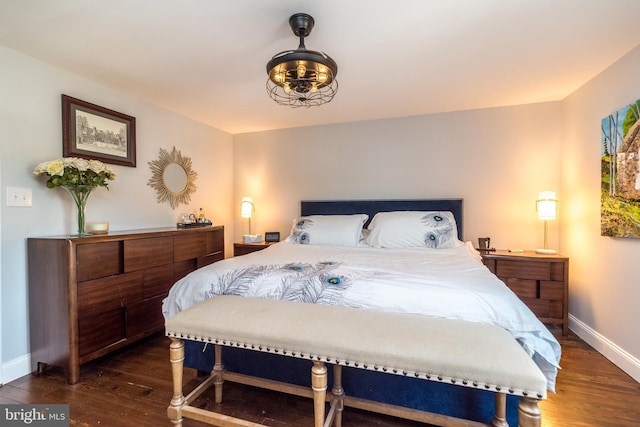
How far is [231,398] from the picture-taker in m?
1.68

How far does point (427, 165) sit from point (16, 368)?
3.86 meters

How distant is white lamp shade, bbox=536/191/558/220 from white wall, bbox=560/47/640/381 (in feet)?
0.51

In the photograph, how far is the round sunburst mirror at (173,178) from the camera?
295 centimetres

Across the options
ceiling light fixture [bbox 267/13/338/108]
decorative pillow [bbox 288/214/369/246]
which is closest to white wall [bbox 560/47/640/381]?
decorative pillow [bbox 288/214/369/246]

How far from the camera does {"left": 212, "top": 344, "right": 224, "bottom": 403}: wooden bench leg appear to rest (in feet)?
5.34

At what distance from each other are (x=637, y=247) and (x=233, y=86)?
3224 millimetres

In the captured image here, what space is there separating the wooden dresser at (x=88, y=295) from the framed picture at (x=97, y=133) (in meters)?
0.77

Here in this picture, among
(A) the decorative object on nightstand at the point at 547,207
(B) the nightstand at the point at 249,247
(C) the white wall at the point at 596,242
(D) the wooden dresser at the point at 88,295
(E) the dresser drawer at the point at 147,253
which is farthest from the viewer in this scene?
(B) the nightstand at the point at 249,247

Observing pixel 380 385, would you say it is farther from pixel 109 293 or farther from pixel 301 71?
pixel 109 293

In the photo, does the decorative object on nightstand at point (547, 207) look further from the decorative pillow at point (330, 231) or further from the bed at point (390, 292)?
the decorative pillow at point (330, 231)

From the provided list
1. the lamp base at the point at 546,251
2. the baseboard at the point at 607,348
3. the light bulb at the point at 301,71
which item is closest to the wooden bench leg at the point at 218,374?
the light bulb at the point at 301,71

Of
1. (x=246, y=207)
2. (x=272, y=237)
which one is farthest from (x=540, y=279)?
(x=246, y=207)

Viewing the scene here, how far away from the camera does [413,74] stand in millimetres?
2287

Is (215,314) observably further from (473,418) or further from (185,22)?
(185,22)
